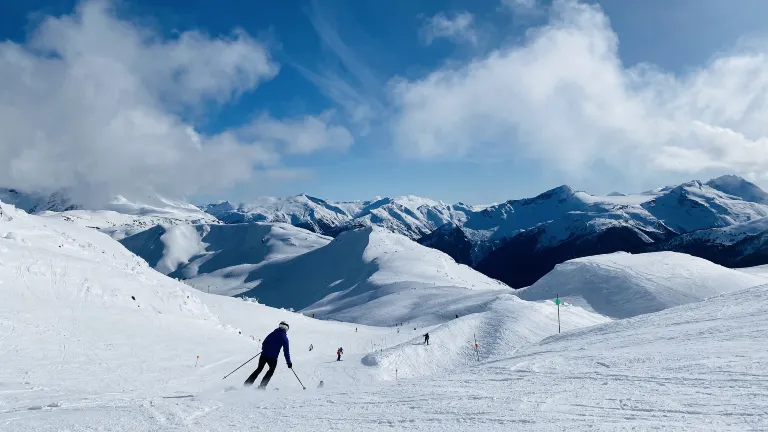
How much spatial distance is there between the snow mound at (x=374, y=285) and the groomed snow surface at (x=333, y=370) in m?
46.4

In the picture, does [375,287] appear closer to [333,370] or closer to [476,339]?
[476,339]

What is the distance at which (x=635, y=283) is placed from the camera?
75500 millimetres

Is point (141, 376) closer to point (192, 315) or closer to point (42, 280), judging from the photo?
point (42, 280)

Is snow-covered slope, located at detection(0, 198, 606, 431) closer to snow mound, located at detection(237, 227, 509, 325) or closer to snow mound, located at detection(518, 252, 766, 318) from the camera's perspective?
snow mound, located at detection(518, 252, 766, 318)

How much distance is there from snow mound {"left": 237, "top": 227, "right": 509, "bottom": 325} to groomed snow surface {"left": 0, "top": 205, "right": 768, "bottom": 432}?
46447mm

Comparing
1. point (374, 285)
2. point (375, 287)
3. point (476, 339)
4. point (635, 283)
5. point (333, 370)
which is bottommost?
point (333, 370)

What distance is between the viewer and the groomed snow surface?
24.8ft

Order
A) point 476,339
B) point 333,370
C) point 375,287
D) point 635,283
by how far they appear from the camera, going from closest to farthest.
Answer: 1. point 333,370
2. point 476,339
3. point 635,283
4. point 375,287

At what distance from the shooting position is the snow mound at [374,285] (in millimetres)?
92125

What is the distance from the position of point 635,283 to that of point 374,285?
7332 cm

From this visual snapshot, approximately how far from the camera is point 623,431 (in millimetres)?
6273

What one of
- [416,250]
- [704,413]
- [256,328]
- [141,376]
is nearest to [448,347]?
[256,328]

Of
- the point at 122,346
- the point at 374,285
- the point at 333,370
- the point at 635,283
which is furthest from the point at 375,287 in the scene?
the point at 122,346

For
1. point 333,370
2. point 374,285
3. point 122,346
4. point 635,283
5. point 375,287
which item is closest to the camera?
point 122,346
